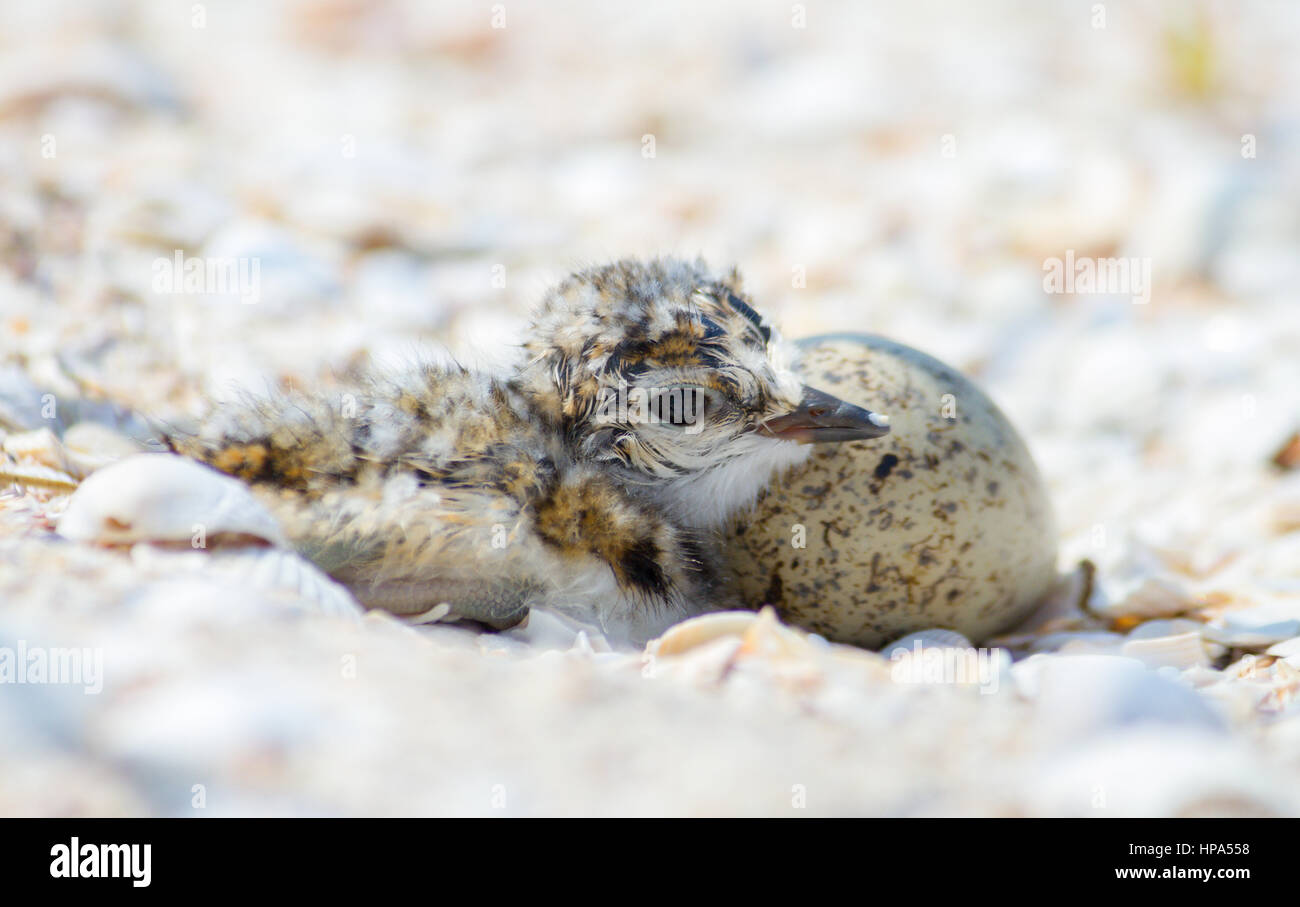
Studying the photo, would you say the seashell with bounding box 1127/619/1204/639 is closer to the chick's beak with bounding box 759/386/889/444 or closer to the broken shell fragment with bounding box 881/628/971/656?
the broken shell fragment with bounding box 881/628/971/656

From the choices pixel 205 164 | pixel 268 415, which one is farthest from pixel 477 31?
pixel 268 415

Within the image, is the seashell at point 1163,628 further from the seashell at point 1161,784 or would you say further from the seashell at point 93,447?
the seashell at point 93,447

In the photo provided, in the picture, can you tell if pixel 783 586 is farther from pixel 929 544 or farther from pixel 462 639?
pixel 462 639

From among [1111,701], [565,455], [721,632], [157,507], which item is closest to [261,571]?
[157,507]

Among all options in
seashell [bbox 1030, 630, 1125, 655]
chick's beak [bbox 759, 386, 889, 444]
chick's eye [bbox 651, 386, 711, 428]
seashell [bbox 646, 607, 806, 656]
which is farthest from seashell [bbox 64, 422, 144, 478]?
seashell [bbox 1030, 630, 1125, 655]

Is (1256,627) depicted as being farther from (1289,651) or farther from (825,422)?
(825,422)

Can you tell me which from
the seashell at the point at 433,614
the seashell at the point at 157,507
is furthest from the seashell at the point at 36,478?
the seashell at the point at 433,614
